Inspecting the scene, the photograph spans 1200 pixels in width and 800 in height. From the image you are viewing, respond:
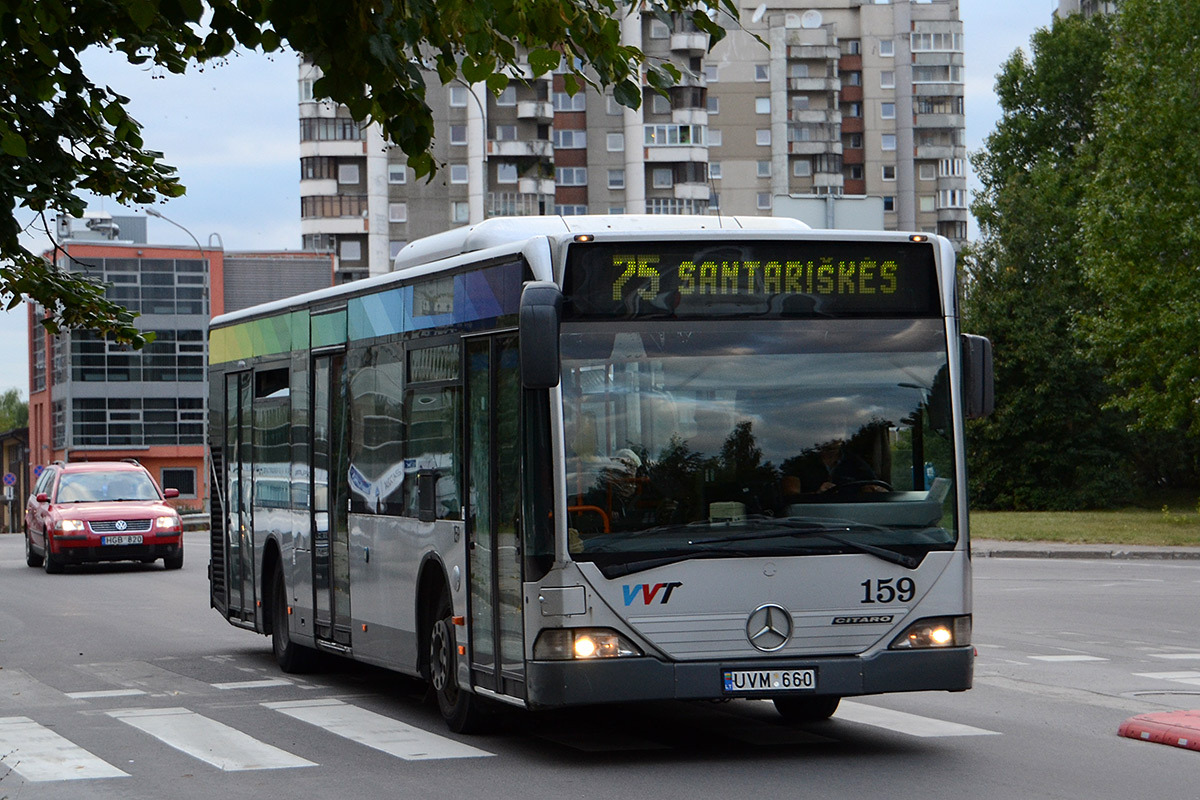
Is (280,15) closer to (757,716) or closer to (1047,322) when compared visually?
(757,716)

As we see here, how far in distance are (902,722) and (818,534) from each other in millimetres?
2248

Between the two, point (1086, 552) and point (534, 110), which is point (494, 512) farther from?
point (534, 110)

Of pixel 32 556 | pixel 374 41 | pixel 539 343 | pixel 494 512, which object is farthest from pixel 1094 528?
pixel 374 41

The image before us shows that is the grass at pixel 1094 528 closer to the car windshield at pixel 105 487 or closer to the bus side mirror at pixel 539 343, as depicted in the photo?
the car windshield at pixel 105 487

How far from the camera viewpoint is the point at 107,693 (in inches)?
544

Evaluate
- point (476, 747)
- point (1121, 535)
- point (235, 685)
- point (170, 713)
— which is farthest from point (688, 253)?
point (1121, 535)

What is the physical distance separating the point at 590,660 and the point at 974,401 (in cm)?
261

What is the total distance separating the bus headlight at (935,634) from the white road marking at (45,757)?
423cm

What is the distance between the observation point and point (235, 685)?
46.6 feet

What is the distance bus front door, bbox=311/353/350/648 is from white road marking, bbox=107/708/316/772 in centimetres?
131

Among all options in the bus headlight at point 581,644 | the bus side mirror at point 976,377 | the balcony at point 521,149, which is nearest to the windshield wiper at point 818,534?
the bus headlight at point 581,644

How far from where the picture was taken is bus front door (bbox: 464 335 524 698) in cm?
964

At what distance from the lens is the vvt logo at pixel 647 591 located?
30.6ft

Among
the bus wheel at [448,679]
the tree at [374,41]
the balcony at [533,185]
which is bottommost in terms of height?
the bus wheel at [448,679]
